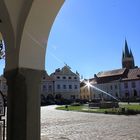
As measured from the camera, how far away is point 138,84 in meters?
64.1

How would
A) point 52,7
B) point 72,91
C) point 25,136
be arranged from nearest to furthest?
point 25,136 → point 52,7 → point 72,91

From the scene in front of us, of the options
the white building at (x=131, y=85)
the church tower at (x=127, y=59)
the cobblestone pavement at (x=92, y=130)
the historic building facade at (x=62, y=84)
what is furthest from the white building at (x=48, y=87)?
the cobblestone pavement at (x=92, y=130)

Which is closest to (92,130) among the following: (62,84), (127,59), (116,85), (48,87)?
(48,87)

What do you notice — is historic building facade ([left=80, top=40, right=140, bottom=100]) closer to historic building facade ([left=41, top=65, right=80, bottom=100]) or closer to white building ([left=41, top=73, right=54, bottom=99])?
historic building facade ([left=41, top=65, right=80, bottom=100])

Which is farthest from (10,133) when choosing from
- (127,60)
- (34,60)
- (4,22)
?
(127,60)

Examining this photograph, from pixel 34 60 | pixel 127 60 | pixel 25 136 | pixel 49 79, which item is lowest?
pixel 25 136

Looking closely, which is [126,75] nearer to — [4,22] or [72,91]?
[72,91]

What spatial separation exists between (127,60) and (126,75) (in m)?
20.3

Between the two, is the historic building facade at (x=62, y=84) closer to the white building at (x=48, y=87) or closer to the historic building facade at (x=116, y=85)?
the white building at (x=48, y=87)

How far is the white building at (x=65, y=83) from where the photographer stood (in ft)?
222

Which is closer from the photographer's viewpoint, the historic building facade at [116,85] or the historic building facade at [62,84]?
the historic building facade at [116,85]

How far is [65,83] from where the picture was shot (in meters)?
68.8

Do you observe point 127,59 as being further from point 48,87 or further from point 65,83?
point 48,87

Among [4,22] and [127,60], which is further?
[127,60]
